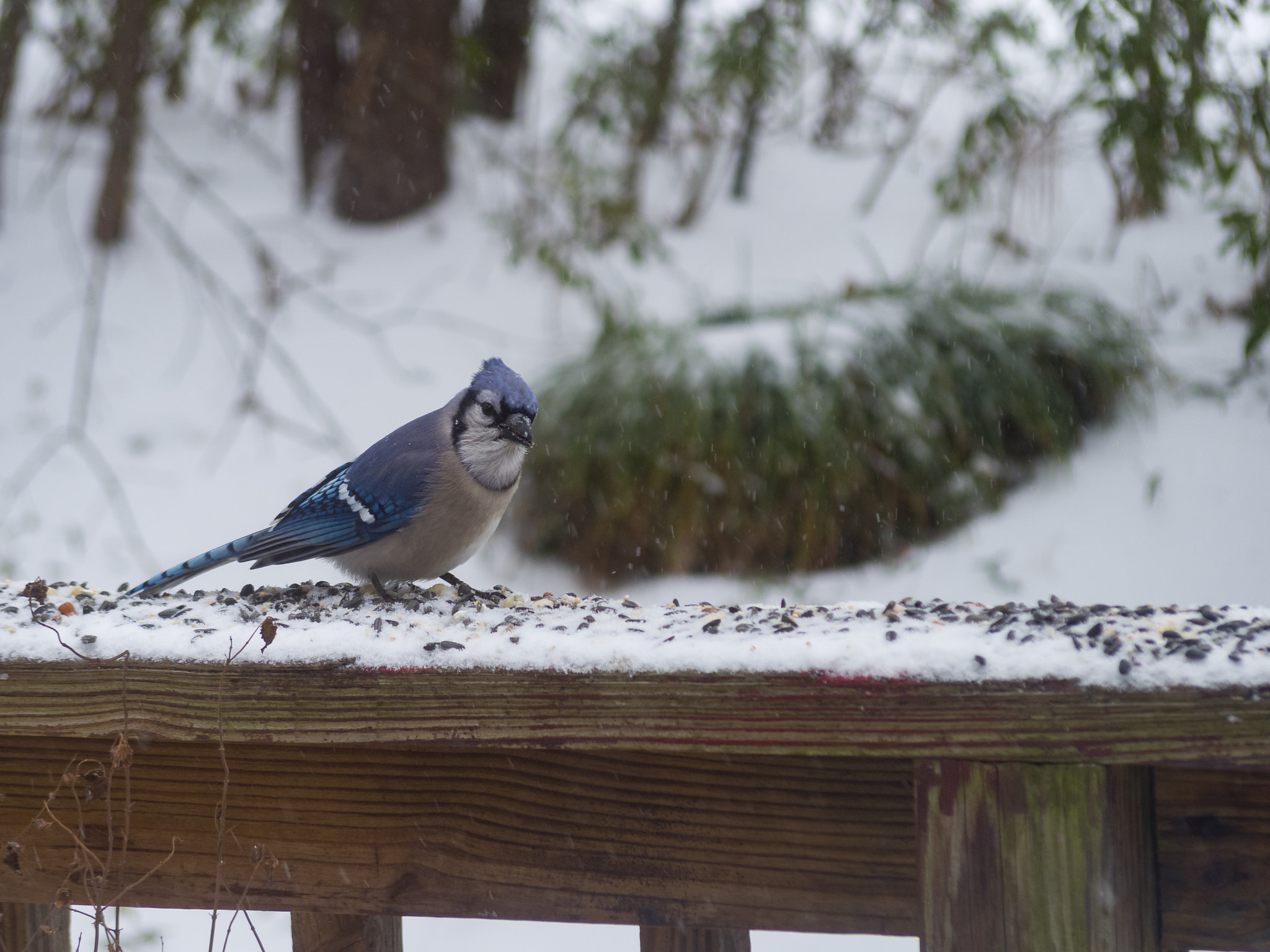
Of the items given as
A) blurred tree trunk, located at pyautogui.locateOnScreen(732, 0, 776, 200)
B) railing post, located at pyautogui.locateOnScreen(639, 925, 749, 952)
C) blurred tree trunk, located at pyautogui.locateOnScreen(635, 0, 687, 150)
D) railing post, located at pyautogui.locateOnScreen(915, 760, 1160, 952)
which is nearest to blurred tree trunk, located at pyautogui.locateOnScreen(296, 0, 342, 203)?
blurred tree trunk, located at pyautogui.locateOnScreen(635, 0, 687, 150)

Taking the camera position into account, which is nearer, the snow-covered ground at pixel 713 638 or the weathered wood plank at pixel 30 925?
the snow-covered ground at pixel 713 638

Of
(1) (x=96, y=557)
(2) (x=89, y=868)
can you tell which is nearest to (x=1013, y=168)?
(1) (x=96, y=557)

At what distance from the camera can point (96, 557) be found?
6375mm

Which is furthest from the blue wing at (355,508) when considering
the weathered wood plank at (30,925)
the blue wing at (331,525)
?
the weathered wood plank at (30,925)

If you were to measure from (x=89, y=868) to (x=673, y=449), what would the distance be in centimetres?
436

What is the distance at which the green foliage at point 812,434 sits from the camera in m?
5.57

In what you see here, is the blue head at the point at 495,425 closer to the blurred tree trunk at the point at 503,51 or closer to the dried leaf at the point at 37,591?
the dried leaf at the point at 37,591

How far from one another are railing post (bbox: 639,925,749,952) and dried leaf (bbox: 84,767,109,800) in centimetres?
67

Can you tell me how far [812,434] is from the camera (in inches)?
222

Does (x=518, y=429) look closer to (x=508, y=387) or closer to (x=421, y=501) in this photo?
(x=508, y=387)

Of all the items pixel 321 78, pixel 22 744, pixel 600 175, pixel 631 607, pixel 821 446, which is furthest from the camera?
pixel 321 78

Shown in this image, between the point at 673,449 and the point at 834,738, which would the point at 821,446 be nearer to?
the point at 673,449

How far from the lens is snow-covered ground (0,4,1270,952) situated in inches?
209

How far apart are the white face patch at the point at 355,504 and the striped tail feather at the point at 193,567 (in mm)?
226
